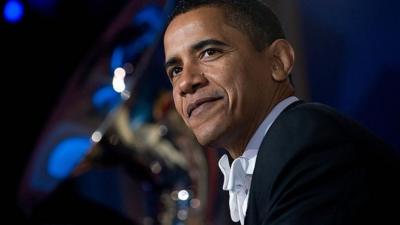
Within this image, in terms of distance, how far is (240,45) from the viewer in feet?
3.97

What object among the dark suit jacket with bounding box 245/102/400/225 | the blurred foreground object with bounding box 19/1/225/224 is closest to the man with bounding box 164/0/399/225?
the dark suit jacket with bounding box 245/102/400/225

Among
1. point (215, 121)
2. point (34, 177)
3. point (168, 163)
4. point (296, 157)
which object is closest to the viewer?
point (296, 157)

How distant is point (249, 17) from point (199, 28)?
11cm

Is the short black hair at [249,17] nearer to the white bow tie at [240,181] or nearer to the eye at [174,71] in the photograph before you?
the eye at [174,71]

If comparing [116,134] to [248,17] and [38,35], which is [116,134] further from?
[248,17]

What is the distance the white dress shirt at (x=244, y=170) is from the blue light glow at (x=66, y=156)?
1504 millimetres

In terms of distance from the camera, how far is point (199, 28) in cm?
121

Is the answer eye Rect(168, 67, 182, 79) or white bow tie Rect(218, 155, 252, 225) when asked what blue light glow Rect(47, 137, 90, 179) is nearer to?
eye Rect(168, 67, 182, 79)

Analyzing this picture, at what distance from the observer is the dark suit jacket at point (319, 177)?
2.92ft

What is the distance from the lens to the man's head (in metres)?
1.16

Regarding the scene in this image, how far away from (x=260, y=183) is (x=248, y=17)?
16.7 inches

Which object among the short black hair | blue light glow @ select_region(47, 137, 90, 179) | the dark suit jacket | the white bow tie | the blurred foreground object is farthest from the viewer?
blue light glow @ select_region(47, 137, 90, 179)

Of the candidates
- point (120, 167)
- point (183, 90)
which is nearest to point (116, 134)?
point (120, 167)

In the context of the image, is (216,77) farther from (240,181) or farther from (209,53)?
(240,181)
